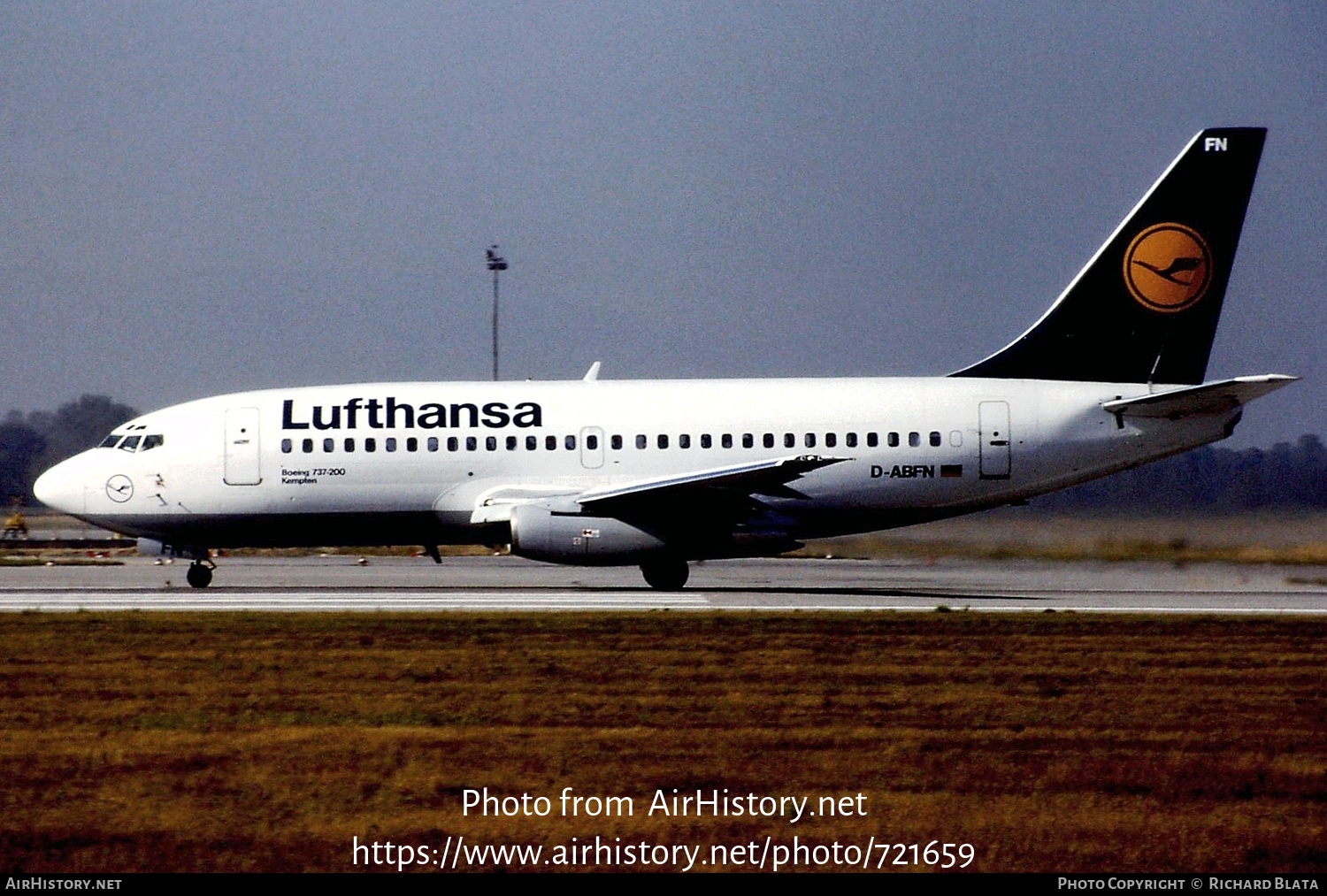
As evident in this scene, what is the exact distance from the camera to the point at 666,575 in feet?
89.9

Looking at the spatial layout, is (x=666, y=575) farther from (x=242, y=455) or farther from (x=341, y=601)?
(x=242, y=455)

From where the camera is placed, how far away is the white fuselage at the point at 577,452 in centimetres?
2797

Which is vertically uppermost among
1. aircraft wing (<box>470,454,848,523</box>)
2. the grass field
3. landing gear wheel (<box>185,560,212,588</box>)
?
aircraft wing (<box>470,454,848,523</box>)

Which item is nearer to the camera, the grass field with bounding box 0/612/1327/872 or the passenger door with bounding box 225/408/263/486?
the grass field with bounding box 0/612/1327/872

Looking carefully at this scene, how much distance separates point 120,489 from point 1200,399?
19.1 metres

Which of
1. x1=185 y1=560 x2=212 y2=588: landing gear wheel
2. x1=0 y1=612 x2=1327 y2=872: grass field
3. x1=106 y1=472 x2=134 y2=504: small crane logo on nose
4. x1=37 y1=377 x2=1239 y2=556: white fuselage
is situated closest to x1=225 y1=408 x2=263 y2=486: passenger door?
x1=37 y1=377 x2=1239 y2=556: white fuselage

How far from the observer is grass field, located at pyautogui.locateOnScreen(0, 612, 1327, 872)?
8.74 metres

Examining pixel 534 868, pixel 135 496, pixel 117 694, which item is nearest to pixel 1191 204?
pixel 135 496

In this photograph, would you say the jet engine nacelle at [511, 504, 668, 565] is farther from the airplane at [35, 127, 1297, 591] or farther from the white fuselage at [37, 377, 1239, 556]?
the white fuselage at [37, 377, 1239, 556]

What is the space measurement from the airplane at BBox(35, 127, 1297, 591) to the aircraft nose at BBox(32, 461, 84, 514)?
36 millimetres

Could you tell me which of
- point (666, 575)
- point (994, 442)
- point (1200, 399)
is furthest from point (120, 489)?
point (1200, 399)

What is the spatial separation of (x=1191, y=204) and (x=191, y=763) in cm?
2354

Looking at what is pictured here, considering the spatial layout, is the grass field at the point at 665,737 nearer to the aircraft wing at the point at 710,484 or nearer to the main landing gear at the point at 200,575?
the aircraft wing at the point at 710,484

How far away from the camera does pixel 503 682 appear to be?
48.3ft
